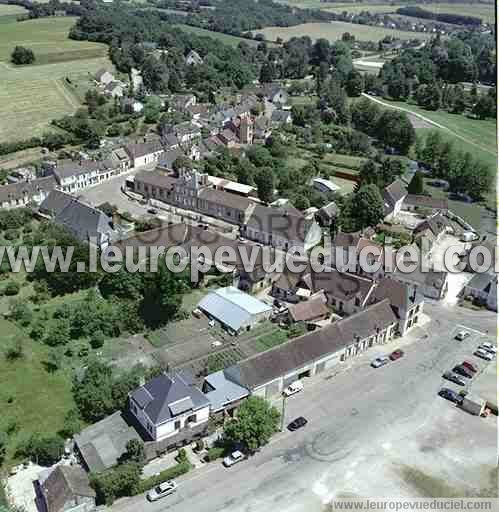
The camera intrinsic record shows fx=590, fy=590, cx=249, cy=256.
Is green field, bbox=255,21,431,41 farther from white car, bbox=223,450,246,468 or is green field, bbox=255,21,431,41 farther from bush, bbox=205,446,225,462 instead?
white car, bbox=223,450,246,468

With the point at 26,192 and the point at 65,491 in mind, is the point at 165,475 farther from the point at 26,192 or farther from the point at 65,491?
the point at 26,192

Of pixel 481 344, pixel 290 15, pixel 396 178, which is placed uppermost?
pixel 290 15

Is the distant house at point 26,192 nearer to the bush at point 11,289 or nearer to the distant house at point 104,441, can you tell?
the bush at point 11,289

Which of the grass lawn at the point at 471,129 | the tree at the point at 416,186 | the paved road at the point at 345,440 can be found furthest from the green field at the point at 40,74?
the paved road at the point at 345,440

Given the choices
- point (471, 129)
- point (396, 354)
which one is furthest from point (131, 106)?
point (396, 354)

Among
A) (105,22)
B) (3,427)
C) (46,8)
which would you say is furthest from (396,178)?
(46,8)

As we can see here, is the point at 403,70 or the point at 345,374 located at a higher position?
the point at 403,70

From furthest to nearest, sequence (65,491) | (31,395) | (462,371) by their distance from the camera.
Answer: (462,371) < (31,395) < (65,491)

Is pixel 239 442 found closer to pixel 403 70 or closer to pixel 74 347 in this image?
pixel 74 347
